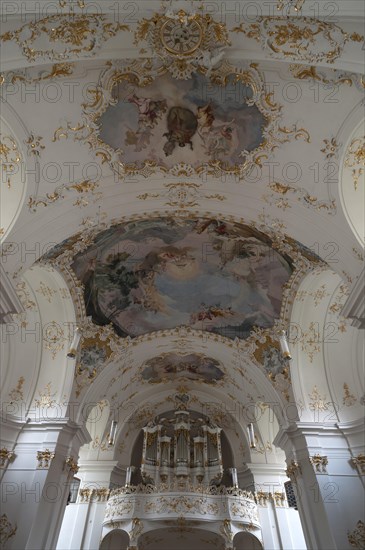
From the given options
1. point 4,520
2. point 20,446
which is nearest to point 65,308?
point 20,446

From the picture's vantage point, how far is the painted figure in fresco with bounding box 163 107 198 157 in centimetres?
760

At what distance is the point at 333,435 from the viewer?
10648mm

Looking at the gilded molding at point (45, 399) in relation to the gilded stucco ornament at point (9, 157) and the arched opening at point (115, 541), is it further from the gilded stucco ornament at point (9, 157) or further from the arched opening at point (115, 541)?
the arched opening at point (115, 541)

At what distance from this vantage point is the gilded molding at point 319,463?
32.9 ft

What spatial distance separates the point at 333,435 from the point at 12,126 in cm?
1049

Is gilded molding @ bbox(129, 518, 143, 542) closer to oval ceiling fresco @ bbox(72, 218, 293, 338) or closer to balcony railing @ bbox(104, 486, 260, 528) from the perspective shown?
balcony railing @ bbox(104, 486, 260, 528)

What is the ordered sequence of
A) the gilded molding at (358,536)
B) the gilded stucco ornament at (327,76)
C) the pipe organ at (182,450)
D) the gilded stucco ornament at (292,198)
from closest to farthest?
the gilded stucco ornament at (327,76) < the gilded stucco ornament at (292,198) < the gilded molding at (358,536) < the pipe organ at (182,450)

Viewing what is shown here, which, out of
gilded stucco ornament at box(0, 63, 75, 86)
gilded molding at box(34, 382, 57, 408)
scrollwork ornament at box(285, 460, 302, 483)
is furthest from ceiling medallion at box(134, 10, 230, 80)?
scrollwork ornament at box(285, 460, 302, 483)

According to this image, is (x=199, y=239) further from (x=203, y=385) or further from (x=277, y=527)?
(x=277, y=527)

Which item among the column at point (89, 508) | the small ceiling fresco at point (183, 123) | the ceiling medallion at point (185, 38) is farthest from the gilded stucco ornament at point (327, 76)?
the column at point (89, 508)

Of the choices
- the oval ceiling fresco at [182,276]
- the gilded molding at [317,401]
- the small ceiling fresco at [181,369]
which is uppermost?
the small ceiling fresco at [181,369]

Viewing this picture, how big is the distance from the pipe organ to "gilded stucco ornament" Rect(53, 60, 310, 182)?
40.8ft

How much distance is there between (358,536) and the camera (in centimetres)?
877

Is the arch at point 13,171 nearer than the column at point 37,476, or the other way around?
the arch at point 13,171
